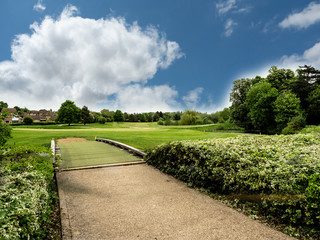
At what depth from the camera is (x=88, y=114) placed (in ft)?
202

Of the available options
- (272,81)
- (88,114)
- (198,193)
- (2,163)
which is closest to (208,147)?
(198,193)

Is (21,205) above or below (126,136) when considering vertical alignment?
above

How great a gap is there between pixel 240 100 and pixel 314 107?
14.6 metres

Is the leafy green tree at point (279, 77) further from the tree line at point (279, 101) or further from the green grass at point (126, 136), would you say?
the green grass at point (126, 136)

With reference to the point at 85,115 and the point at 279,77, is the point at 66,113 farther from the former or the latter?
the point at 279,77

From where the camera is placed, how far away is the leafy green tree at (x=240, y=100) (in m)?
44.8

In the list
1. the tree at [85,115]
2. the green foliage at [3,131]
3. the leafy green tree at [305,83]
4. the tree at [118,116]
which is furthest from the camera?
the tree at [118,116]

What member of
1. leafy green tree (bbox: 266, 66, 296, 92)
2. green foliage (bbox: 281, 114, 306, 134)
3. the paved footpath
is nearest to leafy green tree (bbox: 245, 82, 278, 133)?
leafy green tree (bbox: 266, 66, 296, 92)

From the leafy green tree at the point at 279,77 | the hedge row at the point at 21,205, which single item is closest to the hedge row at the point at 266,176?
the hedge row at the point at 21,205

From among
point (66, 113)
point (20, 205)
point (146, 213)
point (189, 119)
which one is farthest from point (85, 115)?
point (20, 205)

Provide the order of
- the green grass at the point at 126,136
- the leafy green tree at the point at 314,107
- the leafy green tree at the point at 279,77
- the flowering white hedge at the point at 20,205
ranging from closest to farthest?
1. the flowering white hedge at the point at 20,205
2. the green grass at the point at 126,136
3. the leafy green tree at the point at 314,107
4. the leafy green tree at the point at 279,77

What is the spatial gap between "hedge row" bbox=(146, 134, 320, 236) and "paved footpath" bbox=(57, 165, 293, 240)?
44 centimetres

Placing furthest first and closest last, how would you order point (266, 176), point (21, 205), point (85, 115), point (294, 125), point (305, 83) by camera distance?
point (85, 115) < point (305, 83) < point (294, 125) < point (266, 176) < point (21, 205)

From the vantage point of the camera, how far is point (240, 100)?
150 ft
